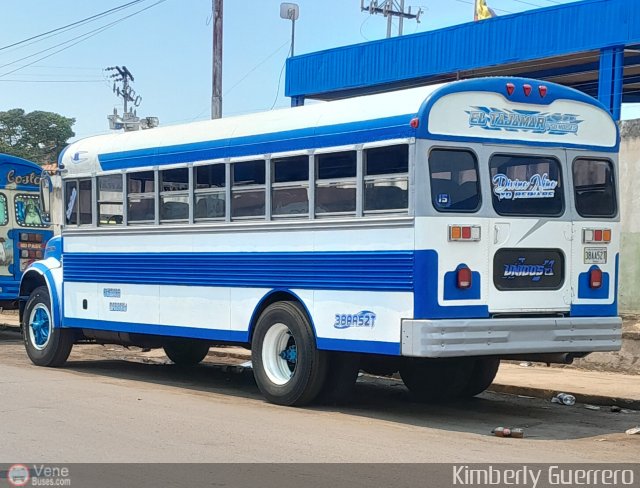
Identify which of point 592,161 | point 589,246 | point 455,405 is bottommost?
point 455,405

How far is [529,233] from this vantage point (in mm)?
9969

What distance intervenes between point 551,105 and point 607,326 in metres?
2.29

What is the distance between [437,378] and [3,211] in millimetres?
11084

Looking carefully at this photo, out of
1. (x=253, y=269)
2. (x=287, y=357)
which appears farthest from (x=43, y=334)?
(x=287, y=357)

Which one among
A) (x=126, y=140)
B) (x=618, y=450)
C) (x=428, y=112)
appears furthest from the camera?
(x=126, y=140)

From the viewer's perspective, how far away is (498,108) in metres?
9.97

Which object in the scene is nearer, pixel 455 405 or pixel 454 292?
pixel 454 292

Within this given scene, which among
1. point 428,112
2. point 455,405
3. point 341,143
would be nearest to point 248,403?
point 455,405

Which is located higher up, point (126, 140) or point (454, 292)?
point (126, 140)

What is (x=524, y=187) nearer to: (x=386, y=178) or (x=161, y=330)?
(x=386, y=178)

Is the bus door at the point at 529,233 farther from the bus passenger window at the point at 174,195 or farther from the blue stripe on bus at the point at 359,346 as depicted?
the bus passenger window at the point at 174,195

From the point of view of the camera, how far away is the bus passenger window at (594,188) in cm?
1044

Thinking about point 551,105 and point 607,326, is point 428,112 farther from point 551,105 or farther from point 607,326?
point 607,326
